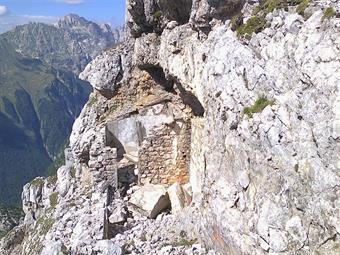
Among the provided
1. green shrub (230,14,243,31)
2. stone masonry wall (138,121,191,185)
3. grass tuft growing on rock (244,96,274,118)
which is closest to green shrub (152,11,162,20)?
stone masonry wall (138,121,191,185)

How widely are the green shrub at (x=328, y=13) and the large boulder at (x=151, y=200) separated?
11251mm

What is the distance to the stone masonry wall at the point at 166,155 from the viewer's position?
22047 mm

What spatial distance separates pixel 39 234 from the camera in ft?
77.6

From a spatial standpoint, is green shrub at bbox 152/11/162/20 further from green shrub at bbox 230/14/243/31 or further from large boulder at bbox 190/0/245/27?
green shrub at bbox 230/14/243/31

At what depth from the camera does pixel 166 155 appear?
22.1 meters

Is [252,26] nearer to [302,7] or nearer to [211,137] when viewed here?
[302,7]

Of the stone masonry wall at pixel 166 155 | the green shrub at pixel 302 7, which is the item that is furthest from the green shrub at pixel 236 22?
the stone masonry wall at pixel 166 155

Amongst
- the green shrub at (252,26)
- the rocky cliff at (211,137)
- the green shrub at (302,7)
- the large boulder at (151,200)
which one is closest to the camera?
the rocky cliff at (211,137)

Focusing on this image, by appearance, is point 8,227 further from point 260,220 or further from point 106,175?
point 260,220

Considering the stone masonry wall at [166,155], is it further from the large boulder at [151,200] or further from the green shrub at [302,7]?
the green shrub at [302,7]

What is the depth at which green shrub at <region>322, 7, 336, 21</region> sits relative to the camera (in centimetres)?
1127

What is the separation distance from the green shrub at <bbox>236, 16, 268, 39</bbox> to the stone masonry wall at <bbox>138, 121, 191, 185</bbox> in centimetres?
808

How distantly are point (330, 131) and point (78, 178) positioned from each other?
62.5 ft

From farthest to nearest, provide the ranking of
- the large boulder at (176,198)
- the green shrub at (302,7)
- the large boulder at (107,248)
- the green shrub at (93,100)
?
the green shrub at (93,100) < the large boulder at (176,198) < the large boulder at (107,248) < the green shrub at (302,7)
